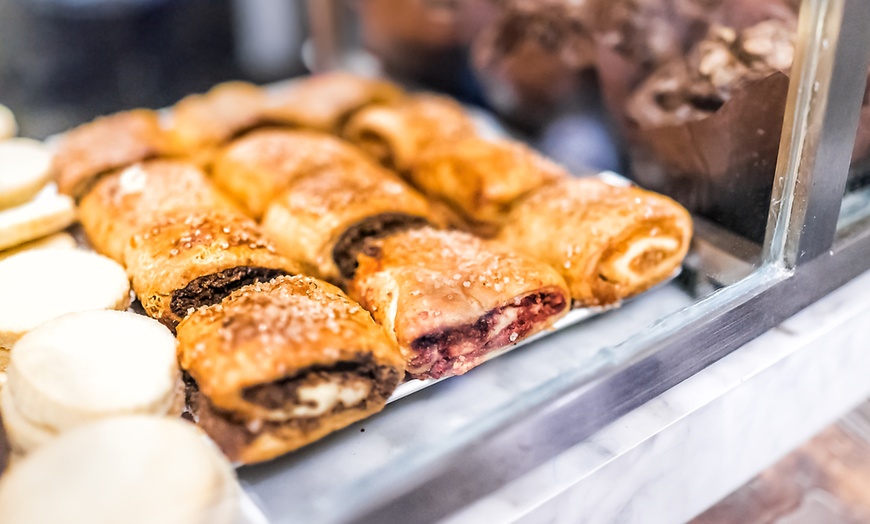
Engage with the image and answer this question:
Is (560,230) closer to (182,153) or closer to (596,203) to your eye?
(596,203)

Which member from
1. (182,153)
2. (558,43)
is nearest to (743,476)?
(558,43)

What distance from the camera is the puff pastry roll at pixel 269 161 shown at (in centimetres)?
215

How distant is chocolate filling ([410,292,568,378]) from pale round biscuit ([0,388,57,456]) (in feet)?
2.21

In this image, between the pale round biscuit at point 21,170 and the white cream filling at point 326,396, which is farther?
the pale round biscuit at point 21,170

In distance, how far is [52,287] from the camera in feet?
5.32

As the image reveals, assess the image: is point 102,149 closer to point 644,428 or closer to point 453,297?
point 453,297

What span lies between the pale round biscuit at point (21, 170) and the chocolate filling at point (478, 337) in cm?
127

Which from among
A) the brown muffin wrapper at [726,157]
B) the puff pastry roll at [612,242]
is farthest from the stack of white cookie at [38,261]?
the brown muffin wrapper at [726,157]

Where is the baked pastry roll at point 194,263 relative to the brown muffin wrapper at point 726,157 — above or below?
below

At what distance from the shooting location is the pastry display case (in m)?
1.31

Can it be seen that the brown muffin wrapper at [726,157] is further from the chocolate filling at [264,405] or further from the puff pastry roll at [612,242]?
the chocolate filling at [264,405]

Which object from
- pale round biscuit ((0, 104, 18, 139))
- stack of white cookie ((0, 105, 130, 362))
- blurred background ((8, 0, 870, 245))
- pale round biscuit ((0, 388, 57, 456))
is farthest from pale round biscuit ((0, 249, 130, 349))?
blurred background ((8, 0, 870, 245))

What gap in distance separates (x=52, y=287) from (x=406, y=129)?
1.21m

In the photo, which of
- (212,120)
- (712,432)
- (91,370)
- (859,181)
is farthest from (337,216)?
(859,181)
